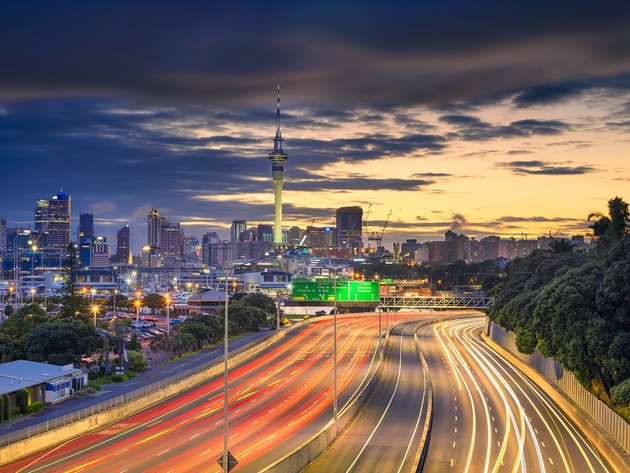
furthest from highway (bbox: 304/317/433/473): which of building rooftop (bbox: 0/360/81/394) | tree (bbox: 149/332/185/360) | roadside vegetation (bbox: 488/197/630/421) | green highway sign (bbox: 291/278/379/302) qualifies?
green highway sign (bbox: 291/278/379/302)

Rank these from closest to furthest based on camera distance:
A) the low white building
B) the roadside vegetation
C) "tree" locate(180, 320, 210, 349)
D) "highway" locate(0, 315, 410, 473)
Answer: "highway" locate(0, 315, 410, 473) → the roadside vegetation → the low white building → "tree" locate(180, 320, 210, 349)

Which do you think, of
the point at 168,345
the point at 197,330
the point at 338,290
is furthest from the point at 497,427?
the point at 338,290

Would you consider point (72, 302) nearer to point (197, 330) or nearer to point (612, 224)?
point (197, 330)

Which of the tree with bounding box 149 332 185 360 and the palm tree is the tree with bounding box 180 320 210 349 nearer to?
the tree with bounding box 149 332 185 360

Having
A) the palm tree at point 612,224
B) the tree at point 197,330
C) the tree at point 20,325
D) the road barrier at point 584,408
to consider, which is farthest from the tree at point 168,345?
the palm tree at point 612,224

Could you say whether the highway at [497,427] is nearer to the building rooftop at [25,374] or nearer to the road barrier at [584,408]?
the road barrier at [584,408]

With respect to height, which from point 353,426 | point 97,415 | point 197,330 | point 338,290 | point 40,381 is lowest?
point 353,426
